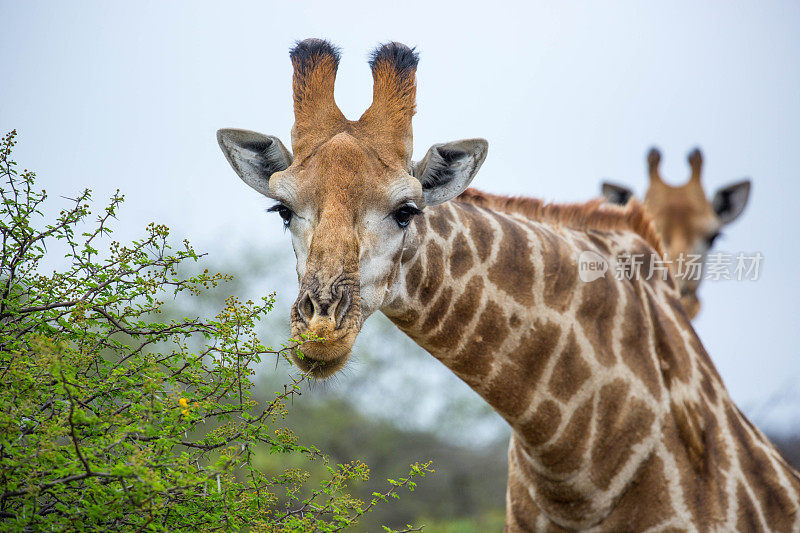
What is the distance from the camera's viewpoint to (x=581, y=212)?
5184 mm

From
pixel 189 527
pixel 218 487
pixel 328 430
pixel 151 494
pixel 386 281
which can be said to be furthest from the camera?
pixel 328 430

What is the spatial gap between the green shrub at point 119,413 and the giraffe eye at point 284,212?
0.63m

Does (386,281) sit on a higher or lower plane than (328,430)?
lower

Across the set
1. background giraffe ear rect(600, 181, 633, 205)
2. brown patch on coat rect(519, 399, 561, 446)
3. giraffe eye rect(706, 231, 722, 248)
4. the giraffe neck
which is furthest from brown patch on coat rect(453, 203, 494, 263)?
giraffe eye rect(706, 231, 722, 248)

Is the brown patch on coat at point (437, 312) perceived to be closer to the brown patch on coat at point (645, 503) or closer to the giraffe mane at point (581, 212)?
the giraffe mane at point (581, 212)

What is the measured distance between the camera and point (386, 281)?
399 cm

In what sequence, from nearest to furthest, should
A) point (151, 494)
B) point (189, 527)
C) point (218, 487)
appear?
point (151, 494)
point (218, 487)
point (189, 527)

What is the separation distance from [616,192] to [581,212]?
494cm

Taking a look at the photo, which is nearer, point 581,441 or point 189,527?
point 189,527

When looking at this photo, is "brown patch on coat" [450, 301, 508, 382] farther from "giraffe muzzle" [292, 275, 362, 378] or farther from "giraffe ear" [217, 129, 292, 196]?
"giraffe ear" [217, 129, 292, 196]

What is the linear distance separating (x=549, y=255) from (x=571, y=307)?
328 mm

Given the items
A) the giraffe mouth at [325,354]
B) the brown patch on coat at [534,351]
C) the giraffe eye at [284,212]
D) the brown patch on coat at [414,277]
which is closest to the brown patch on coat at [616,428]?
the brown patch on coat at [534,351]

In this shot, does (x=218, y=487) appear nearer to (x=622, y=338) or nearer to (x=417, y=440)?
(x=622, y=338)

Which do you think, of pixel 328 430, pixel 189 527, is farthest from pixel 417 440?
pixel 189 527
